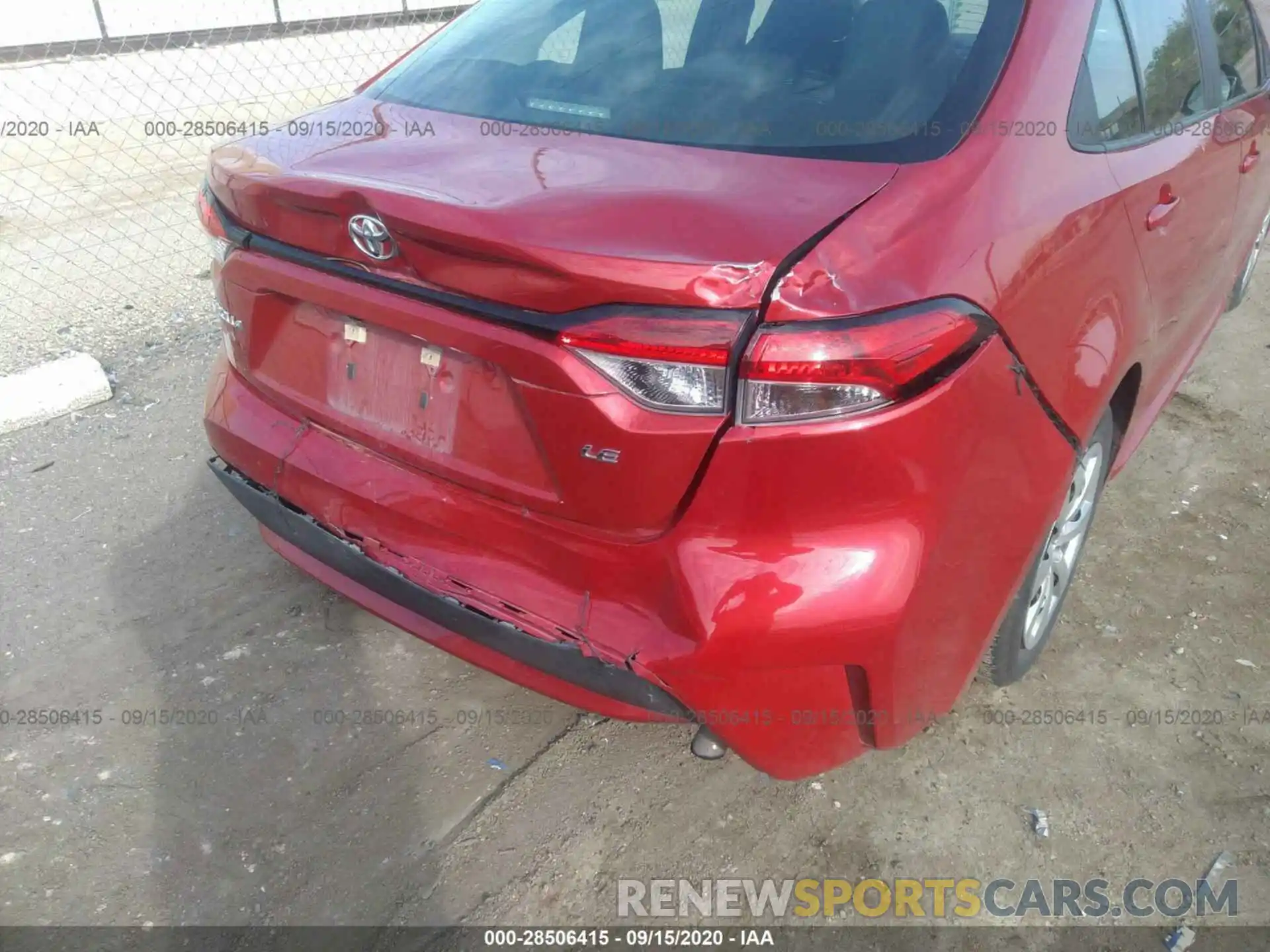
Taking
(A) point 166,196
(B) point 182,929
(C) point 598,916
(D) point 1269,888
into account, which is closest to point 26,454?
(B) point 182,929

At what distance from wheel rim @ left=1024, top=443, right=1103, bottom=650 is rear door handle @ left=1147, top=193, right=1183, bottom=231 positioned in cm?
53

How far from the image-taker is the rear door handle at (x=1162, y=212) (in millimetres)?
2197

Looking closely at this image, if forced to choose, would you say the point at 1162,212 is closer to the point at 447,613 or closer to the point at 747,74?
the point at 747,74

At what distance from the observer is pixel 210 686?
8.35 ft

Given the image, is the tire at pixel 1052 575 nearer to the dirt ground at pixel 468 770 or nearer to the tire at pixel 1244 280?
the dirt ground at pixel 468 770

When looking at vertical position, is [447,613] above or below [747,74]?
below

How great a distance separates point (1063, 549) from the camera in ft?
8.24

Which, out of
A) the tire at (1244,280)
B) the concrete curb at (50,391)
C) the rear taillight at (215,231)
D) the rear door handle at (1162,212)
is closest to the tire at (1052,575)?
the rear door handle at (1162,212)

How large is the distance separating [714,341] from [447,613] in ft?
2.65

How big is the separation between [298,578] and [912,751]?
181 centimetres

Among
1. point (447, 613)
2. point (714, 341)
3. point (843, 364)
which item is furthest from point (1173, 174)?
point (447, 613)

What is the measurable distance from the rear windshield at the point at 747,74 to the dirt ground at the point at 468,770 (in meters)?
1.42

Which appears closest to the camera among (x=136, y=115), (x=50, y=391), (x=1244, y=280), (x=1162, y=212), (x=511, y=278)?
(x=511, y=278)

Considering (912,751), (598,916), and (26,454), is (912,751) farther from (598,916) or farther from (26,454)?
(26,454)
